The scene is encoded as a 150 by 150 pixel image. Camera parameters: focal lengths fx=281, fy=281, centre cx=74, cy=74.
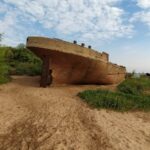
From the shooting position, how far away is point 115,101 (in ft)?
33.1

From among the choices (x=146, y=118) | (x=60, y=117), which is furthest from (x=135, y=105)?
(x=60, y=117)

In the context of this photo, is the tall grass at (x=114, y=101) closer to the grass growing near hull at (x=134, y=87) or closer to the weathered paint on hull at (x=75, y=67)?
the grass growing near hull at (x=134, y=87)

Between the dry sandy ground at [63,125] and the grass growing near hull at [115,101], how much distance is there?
355 mm

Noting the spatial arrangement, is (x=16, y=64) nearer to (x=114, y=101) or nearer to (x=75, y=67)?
(x=75, y=67)

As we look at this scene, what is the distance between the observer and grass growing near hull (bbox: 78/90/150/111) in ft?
32.4

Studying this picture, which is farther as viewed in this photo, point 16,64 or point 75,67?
point 16,64

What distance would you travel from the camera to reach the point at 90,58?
13000mm

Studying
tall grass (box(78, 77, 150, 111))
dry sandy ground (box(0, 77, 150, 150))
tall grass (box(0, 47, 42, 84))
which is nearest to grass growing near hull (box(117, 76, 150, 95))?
tall grass (box(78, 77, 150, 111))

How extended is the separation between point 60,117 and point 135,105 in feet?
11.3

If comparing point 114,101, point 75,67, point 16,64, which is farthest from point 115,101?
point 16,64

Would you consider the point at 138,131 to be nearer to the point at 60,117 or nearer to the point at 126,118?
the point at 126,118

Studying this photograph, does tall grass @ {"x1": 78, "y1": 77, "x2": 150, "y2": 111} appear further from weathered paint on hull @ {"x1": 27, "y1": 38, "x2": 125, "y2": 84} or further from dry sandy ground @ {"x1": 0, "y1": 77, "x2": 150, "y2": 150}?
weathered paint on hull @ {"x1": 27, "y1": 38, "x2": 125, "y2": 84}

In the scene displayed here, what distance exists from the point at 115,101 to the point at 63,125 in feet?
10.1

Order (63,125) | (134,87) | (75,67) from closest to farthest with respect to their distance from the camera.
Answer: (63,125) < (75,67) < (134,87)
